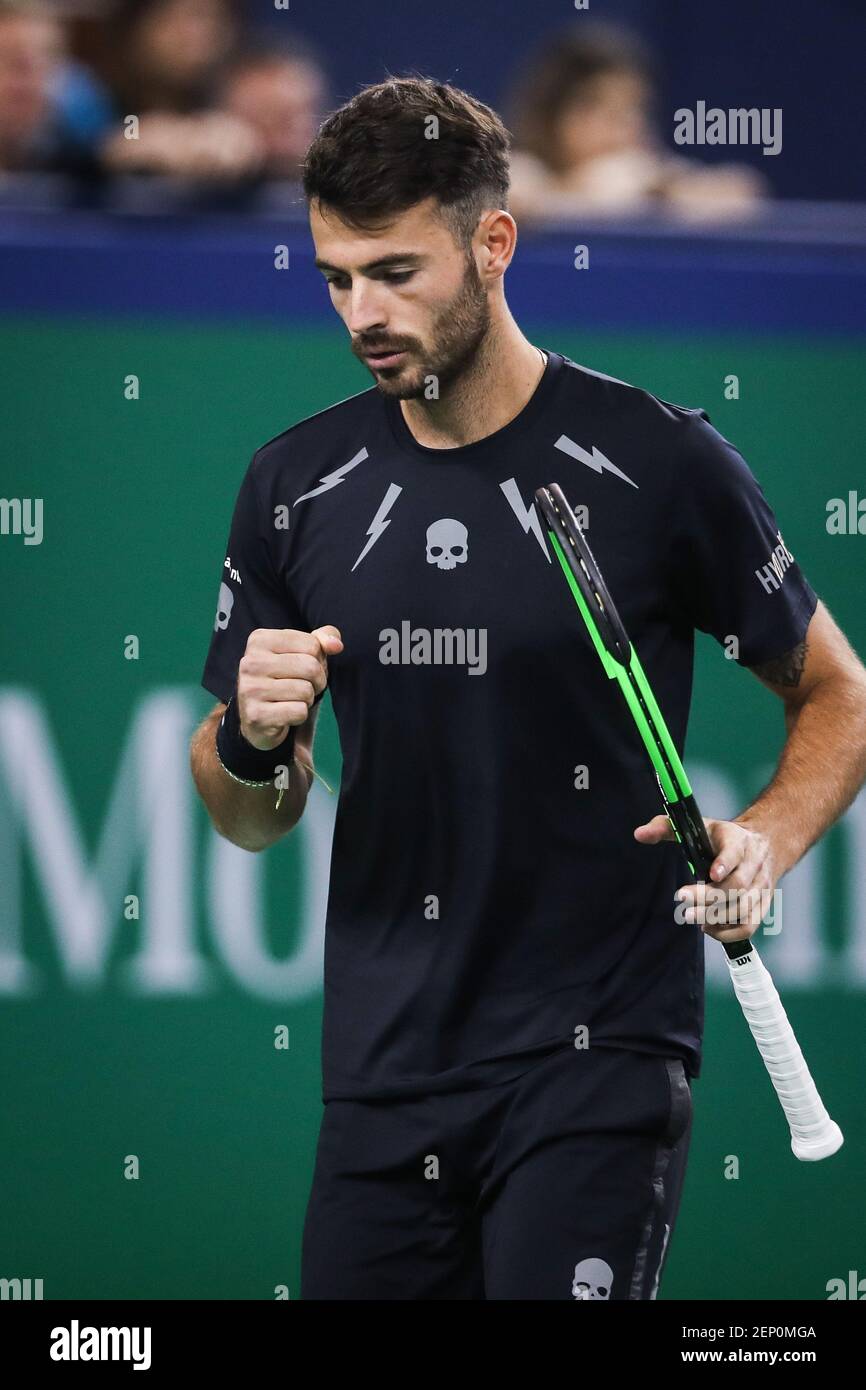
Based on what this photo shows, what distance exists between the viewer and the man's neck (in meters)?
2.99

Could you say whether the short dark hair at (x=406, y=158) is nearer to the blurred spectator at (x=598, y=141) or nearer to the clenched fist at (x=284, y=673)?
the clenched fist at (x=284, y=673)

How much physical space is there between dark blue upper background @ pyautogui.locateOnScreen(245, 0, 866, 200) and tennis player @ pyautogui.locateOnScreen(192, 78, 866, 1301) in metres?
2.31

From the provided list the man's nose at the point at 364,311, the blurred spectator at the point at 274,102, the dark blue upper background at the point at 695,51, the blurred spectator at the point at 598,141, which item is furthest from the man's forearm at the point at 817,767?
the dark blue upper background at the point at 695,51

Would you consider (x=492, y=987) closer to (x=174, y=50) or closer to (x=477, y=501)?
(x=477, y=501)

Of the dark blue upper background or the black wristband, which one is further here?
the dark blue upper background

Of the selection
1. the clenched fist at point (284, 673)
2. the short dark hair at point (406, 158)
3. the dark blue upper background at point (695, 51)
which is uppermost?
the dark blue upper background at point (695, 51)

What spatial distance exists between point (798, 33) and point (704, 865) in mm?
3294

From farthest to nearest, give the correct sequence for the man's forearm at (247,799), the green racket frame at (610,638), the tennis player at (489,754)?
the man's forearm at (247,799)
the tennis player at (489,754)
the green racket frame at (610,638)

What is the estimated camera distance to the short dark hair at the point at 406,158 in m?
2.88

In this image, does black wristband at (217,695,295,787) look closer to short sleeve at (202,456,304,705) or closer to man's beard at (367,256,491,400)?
short sleeve at (202,456,304,705)

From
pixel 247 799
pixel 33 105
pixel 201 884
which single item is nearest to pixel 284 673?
pixel 247 799

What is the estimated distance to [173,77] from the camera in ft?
15.8

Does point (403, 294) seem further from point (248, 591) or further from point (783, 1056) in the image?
point (783, 1056)

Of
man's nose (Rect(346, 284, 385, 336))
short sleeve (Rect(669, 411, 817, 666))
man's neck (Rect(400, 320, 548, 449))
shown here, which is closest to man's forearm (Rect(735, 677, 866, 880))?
short sleeve (Rect(669, 411, 817, 666))
